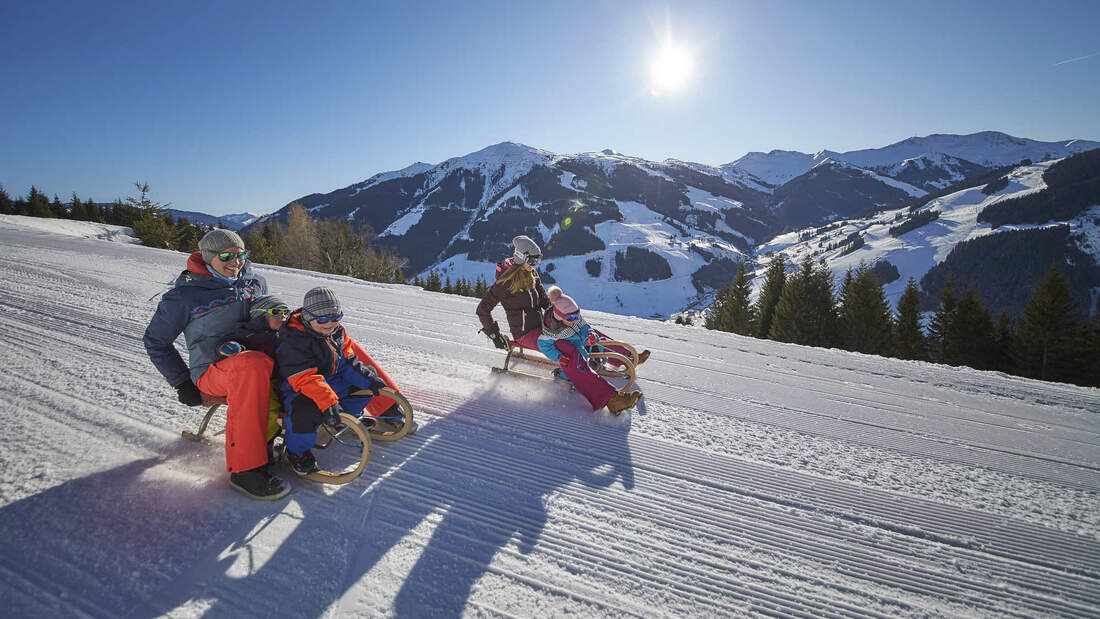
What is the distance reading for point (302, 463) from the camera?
9.68ft

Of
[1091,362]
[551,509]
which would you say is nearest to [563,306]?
[551,509]

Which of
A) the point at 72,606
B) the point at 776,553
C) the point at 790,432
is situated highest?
the point at 790,432

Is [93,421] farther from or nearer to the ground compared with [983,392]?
nearer to the ground

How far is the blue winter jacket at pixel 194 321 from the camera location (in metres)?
2.80

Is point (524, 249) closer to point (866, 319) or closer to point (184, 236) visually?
point (866, 319)

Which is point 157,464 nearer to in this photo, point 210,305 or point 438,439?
point 210,305

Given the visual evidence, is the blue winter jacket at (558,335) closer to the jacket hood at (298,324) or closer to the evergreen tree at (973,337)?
the jacket hood at (298,324)

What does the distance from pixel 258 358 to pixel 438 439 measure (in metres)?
1.55

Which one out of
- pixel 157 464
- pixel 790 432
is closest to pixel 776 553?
pixel 790 432

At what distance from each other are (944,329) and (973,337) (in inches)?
90.3

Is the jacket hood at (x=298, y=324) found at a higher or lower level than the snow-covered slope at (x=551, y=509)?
higher

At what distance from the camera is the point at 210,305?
287 centimetres

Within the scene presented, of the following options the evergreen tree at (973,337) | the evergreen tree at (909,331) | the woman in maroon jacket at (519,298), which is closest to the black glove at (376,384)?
the woman in maroon jacket at (519,298)

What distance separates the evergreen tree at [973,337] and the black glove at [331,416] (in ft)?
103
